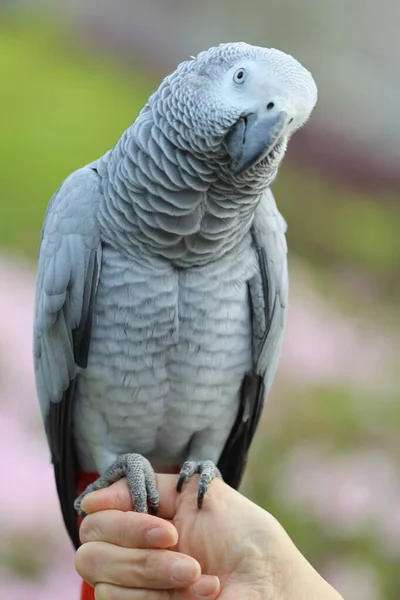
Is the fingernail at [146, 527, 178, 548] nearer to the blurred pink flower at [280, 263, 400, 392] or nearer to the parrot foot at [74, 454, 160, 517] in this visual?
the parrot foot at [74, 454, 160, 517]

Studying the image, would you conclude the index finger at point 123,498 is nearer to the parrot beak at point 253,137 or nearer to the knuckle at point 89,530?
the knuckle at point 89,530

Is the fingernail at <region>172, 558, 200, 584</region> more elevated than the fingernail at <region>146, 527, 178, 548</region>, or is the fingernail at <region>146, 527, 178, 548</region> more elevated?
the fingernail at <region>146, 527, 178, 548</region>

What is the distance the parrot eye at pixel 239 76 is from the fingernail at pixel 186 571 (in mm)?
675

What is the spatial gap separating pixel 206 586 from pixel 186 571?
4cm

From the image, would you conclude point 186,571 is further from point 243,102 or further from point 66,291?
point 243,102

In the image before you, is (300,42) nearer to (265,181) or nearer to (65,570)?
(265,181)

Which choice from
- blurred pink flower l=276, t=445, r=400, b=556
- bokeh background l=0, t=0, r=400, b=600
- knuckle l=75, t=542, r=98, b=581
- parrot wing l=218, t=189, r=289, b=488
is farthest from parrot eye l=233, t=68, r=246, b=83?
blurred pink flower l=276, t=445, r=400, b=556

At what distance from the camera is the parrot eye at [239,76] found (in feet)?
2.68

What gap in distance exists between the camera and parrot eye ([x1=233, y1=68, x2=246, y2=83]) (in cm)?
82

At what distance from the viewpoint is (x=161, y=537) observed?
93 centimetres

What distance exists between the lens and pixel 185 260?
3.24 ft

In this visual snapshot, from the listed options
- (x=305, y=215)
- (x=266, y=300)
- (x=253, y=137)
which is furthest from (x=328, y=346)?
(x=253, y=137)

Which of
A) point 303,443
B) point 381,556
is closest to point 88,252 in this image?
point 303,443

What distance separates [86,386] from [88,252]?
0.25 metres
